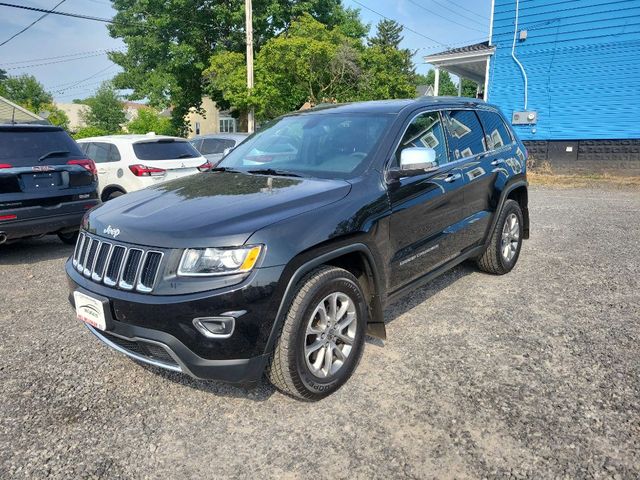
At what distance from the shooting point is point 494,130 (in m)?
4.96

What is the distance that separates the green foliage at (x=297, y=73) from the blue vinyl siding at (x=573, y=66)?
716 centimetres

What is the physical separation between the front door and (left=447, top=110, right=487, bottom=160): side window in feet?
0.57

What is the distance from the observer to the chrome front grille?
252 centimetres

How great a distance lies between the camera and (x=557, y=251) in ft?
20.5

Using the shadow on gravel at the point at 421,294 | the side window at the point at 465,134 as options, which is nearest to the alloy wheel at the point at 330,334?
the shadow on gravel at the point at 421,294

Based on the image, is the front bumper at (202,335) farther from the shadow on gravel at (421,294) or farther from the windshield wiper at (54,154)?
the windshield wiper at (54,154)

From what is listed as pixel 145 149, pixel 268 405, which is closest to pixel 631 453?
pixel 268 405

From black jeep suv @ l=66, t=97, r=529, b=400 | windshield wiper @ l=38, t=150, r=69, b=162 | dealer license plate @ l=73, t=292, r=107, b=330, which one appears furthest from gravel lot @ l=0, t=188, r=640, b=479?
windshield wiper @ l=38, t=150, r=69, b=162

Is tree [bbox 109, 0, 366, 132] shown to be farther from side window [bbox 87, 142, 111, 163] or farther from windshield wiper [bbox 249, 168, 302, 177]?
windshield wiper [bbox 249, 168, 302, 177]

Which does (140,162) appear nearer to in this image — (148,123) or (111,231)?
(111,231)

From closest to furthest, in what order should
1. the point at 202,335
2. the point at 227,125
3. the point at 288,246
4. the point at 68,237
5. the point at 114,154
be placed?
the point at 202,335
the point at 288,246
the point at 68,237
the point at 114,154
the point at 227,125

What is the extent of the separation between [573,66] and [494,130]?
12.3 meters

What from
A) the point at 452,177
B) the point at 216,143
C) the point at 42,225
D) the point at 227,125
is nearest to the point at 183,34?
the point at 227,125

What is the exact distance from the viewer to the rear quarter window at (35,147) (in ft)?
18.6
